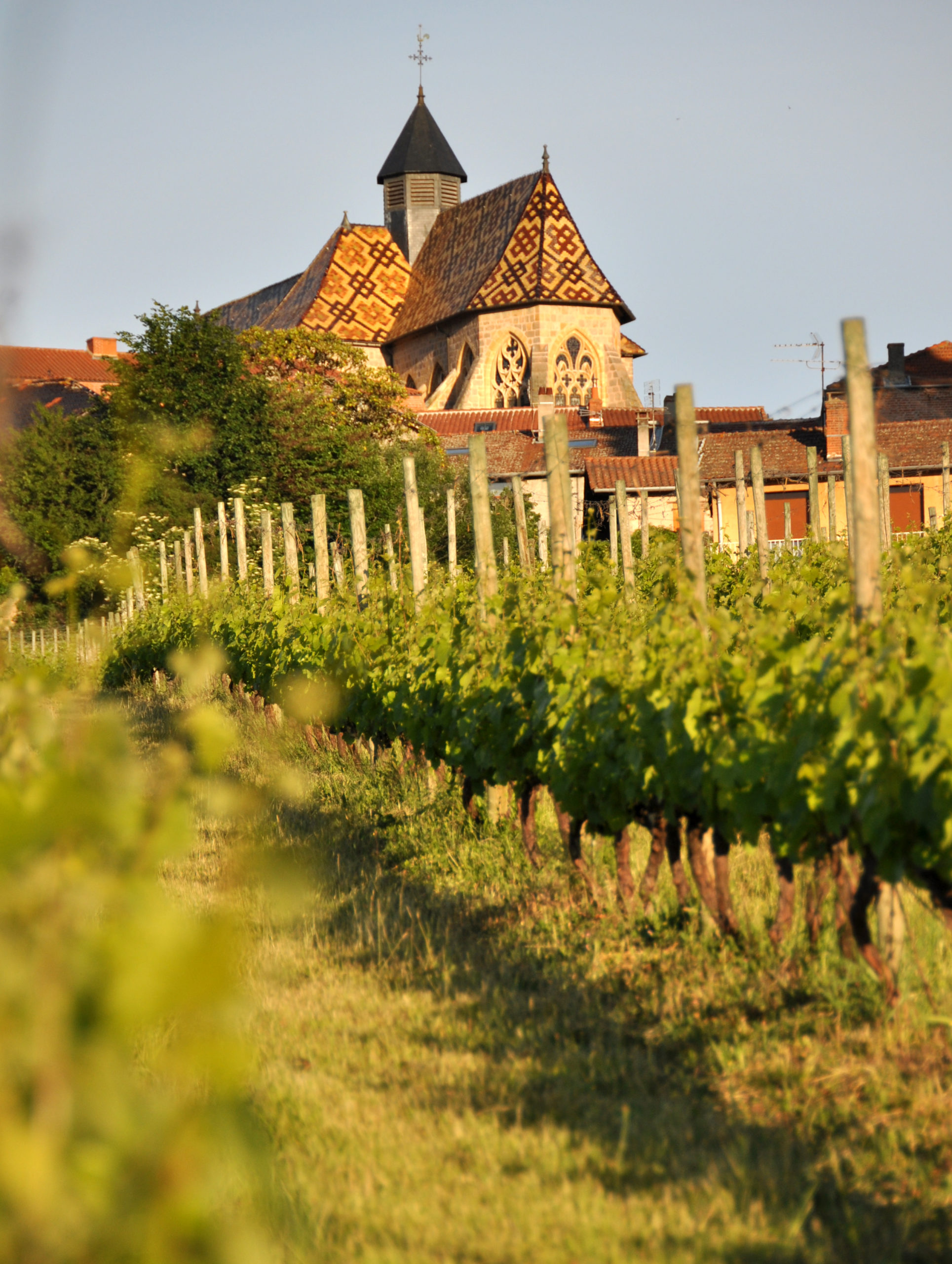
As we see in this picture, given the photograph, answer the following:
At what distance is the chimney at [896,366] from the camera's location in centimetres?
4747

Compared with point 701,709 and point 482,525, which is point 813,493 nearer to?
point 482,525

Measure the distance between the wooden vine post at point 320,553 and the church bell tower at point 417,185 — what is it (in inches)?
1922

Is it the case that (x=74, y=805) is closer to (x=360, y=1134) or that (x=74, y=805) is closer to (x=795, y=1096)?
(x=360, y=1134)

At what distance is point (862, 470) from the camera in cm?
394

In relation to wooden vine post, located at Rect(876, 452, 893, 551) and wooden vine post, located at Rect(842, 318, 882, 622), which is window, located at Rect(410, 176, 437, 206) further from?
wooden vine post, located at Rect(842, 318, 882, 622)

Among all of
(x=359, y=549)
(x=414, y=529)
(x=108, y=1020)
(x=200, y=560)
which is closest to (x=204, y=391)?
(x=200, y=560)

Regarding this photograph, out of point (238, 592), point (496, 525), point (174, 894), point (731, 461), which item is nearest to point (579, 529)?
point (731, 461)

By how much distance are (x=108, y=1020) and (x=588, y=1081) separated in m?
2.88

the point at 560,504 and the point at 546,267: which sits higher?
the point at 546,267

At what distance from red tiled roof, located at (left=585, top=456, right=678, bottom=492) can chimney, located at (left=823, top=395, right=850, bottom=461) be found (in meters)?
4.65

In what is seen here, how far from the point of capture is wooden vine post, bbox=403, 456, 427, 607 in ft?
27.8

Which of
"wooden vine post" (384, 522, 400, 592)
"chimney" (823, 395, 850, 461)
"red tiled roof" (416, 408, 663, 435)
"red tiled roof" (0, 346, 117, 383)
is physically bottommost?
"wooden vine post" (384, 522, 400, 592)

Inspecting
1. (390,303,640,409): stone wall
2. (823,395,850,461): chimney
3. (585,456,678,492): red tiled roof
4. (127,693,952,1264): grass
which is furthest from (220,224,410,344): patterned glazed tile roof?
(127,693,952,1264): grass

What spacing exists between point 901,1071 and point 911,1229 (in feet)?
2.39
